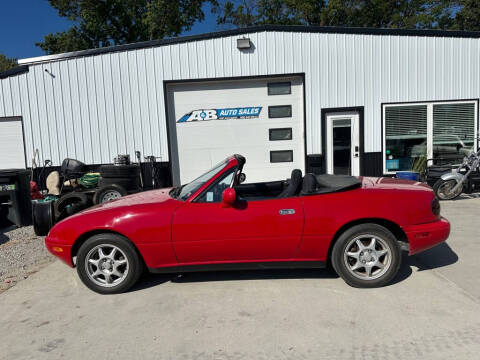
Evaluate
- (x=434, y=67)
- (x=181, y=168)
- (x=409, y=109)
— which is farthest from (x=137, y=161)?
(x=434, y=67)

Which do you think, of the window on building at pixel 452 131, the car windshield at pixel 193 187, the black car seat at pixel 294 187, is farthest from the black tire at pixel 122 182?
the window on building at pixel 452 131

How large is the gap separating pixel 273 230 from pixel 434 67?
26.9ft

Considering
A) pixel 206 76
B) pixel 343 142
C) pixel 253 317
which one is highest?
pixel 206 76

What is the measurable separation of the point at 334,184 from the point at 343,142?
6.03 m

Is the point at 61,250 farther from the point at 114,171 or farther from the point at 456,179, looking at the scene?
the point at 456,179

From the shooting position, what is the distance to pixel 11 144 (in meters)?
9.35

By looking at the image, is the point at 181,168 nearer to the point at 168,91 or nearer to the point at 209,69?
the point at 168,91

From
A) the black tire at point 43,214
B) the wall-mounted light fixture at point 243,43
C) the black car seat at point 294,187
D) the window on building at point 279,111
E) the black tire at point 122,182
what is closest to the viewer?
the black car seat at point 294,187

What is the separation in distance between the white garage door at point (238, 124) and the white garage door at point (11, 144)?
13.8ft

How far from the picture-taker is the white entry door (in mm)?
9141

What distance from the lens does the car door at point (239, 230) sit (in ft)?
10.8

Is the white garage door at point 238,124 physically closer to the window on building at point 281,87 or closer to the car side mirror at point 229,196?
the window on building at point 281,87

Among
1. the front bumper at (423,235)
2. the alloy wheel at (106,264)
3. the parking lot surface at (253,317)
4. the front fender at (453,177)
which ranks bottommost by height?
the parking lot surface at (253,317)

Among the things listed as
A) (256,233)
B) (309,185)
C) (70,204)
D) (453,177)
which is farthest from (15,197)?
(453,177)
